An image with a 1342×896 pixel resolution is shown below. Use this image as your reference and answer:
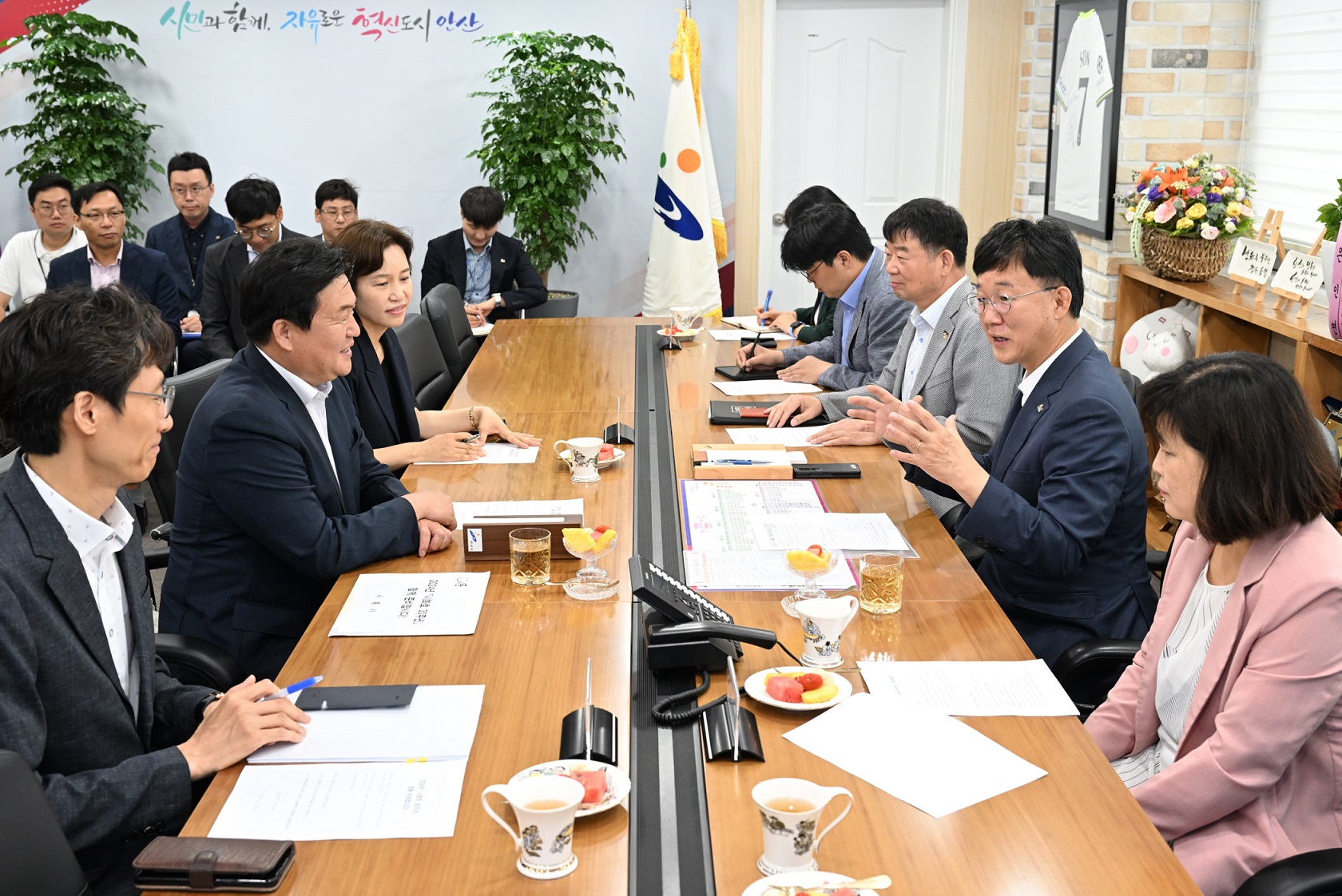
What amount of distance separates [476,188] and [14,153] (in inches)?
125

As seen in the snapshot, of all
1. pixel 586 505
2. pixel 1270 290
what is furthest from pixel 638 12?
pixel 586 505

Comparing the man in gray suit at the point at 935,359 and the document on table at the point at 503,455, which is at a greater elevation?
the man in gray suit at the point at 935,359

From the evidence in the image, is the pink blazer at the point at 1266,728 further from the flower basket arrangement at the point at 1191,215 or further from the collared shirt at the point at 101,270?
the collared shirt at the point at 101,270

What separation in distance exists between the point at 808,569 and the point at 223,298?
3.72m

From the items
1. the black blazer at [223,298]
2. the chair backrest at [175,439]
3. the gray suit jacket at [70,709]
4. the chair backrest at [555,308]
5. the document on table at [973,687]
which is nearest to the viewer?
the gray suit jacket at [70,709]

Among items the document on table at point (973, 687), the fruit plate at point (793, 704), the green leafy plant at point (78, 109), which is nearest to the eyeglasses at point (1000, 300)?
the document on table at point (973, 687)

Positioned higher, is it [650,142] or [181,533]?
[650,142]

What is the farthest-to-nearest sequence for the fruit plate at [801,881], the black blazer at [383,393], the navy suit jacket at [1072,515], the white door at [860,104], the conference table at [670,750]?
the white door at [860,104] < the black blazer at [383,393] < the navy suit jacket at [1072,515] < the conference table at [670,750] < the fruit plate at [801,881]

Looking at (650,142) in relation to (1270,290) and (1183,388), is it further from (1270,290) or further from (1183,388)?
(1183,388)

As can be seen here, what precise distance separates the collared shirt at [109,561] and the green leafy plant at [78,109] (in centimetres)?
541

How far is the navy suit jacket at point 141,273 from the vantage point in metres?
5.04

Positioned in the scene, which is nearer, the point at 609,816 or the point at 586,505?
the point at 609,816

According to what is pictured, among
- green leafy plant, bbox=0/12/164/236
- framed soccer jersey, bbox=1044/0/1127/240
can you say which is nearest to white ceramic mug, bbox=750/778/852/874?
framed soccer jersey, bbox=1044/0/1127/240

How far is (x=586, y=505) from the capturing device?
2654 mm
